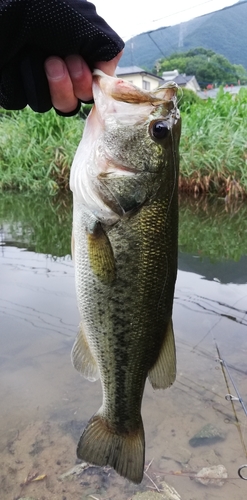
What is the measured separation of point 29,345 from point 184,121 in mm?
8214

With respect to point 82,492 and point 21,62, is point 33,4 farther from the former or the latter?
point 82,492

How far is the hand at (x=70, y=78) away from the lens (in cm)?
161

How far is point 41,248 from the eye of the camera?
5930mm

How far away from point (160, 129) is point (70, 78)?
0.38 m

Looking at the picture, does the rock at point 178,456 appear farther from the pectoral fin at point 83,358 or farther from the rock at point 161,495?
the pectoral fin at point 83,358

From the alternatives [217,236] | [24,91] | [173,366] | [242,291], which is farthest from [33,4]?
[217,236]

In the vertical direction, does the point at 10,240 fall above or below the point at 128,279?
below

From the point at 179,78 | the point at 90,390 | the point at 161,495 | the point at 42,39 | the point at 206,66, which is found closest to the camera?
the point at 42,39

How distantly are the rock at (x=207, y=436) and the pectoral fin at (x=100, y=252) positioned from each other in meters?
1.44

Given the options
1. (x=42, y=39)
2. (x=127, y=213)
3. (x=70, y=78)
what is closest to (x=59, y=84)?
(x=70, y=78)

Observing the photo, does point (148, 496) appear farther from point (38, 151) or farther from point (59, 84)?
point (38, 151)

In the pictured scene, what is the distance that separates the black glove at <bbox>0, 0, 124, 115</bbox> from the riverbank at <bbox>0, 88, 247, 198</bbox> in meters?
7.65

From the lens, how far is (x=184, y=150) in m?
9.58

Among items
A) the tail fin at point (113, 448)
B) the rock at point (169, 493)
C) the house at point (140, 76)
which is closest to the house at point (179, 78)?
the house at point (140, 76)
